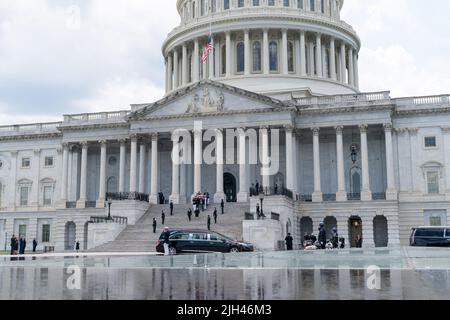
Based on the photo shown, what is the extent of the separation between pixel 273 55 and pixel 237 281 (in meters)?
61.3

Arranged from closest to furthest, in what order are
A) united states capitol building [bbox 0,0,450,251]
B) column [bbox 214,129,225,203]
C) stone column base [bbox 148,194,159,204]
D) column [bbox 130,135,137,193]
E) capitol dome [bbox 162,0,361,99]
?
united states capitol building [bbox 0,0,450,251] → column [bbox 214,129,225,203] → stone column base [bbox 148,194,159,204] → column [bbox 130,135,137,193] → capitol dome [bbox 162,0,361,99]

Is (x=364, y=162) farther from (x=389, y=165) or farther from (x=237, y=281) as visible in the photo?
(x=237, y=281)

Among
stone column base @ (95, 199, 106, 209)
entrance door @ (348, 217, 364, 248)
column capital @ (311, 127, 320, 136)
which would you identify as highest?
column capital @ (311, 127, 320, 136)

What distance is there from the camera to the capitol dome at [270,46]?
72.1 m

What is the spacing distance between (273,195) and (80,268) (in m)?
32.9

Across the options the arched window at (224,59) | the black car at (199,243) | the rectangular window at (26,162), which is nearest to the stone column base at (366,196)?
the black car at (199,243)

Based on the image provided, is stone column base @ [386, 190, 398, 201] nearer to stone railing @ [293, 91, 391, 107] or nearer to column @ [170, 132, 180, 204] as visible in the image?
stone railing @ [293, 91, 391, 107]

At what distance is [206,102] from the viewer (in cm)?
5856

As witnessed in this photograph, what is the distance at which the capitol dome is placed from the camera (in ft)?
236

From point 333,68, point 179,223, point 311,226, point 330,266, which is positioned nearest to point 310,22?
point 333,68

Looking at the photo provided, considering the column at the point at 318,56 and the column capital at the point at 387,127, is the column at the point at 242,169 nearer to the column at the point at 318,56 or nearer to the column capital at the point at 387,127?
the column capital at the point at 387,127

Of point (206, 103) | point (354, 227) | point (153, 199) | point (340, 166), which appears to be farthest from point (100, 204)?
point (354, 227)

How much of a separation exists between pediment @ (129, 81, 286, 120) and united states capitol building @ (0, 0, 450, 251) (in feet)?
0.34

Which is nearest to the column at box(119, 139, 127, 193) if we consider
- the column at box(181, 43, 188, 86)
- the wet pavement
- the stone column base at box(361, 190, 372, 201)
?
the column at box(181, 43, 188, 86)
